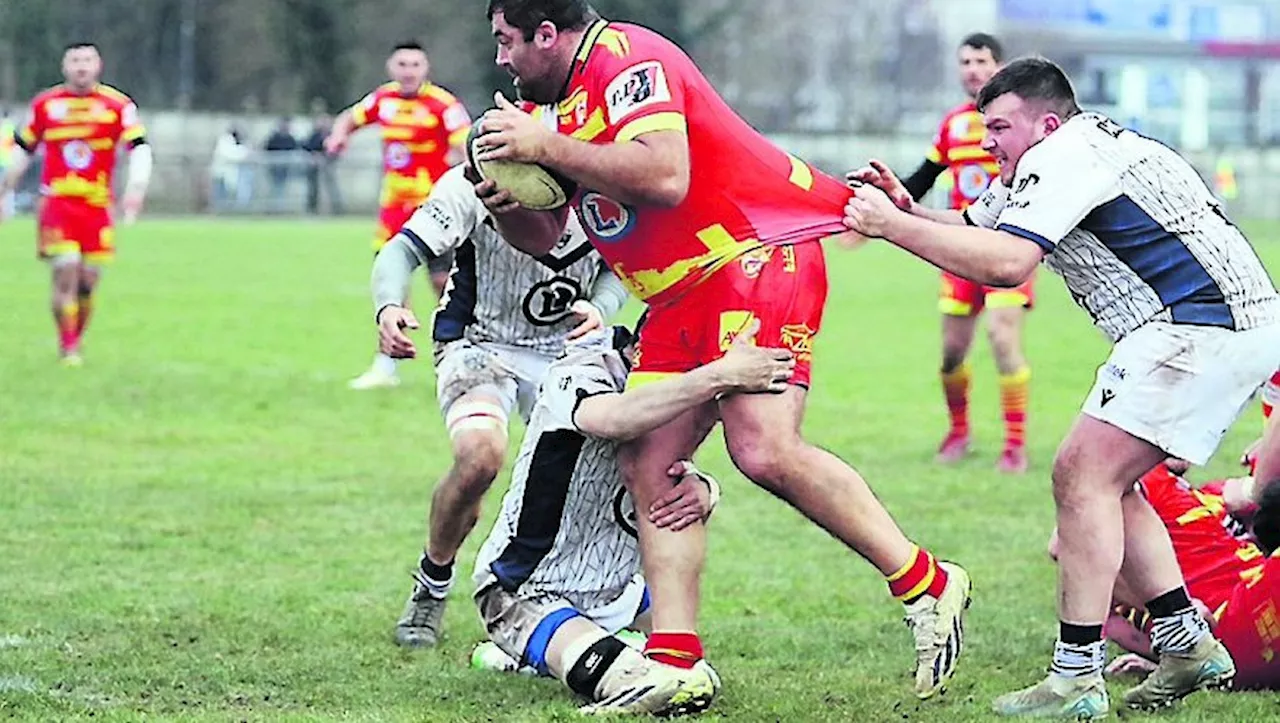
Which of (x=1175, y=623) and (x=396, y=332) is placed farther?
(x=396, y=332)

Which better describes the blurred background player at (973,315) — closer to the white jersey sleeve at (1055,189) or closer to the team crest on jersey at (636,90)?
the white jersey sleeve at (1055,189)

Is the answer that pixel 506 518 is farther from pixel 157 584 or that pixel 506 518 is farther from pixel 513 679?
pixel 157 584

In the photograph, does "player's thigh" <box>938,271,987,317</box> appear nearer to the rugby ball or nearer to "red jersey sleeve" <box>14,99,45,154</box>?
the rugby ball

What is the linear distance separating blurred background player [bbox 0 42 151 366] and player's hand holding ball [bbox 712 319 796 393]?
36.3 feet

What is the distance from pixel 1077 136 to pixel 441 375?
8.55 ft

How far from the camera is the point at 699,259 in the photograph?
591cm

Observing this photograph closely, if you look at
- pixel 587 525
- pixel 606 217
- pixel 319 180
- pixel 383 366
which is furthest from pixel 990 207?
pixel 319 180

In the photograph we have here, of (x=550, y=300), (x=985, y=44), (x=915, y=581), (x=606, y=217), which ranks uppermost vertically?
(x=985, y=44)

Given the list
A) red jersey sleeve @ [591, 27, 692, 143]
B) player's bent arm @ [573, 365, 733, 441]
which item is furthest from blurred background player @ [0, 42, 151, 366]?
red jersey sleeve @ [591, 27, 692, 143]

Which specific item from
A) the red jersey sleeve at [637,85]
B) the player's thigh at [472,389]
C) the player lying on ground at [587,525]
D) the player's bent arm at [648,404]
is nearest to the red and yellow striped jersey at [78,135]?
the player's thigh at [472,389]

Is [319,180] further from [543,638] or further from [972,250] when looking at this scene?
[972,250]

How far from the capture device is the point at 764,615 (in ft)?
25.1

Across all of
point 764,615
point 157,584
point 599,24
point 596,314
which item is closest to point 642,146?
point 599,24

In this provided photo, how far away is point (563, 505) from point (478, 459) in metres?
0.61
